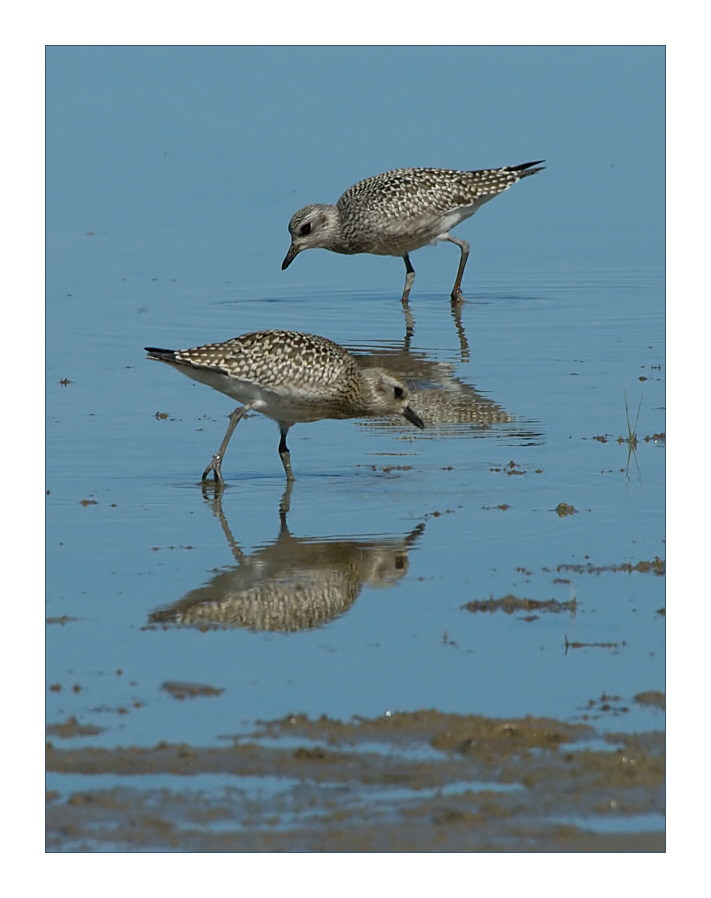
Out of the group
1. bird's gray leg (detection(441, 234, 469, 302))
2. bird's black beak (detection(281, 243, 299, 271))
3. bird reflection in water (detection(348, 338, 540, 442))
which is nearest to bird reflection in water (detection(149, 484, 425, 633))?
bird reflection in water (detection(348, 338, 540, 442))

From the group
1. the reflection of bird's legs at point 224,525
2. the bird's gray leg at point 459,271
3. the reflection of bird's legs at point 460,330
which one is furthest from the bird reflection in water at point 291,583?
the bird's gray leg at point 459,271

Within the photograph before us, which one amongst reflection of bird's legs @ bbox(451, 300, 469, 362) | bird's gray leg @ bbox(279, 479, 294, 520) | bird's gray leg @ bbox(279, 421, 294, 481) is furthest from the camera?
reflection of bird's legs @ bbox(451, 300, 469, 362)

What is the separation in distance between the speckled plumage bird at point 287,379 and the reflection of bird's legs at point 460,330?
445 cm

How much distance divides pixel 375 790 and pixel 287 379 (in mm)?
5257

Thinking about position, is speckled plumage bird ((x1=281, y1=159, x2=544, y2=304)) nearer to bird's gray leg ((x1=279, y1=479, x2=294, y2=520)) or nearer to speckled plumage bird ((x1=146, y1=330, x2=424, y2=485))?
speckled plumage bird ((x1=146, y1=330, x2=424, y2=485))

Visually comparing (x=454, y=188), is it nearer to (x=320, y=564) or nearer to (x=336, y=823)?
(x=320, y=564)

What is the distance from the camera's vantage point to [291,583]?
28.6 feet

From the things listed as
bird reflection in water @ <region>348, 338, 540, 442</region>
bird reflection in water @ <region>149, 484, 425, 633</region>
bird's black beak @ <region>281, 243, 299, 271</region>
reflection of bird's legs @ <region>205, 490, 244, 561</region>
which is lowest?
bird reflection in water @ <region>149, 484, 425, 633</region>

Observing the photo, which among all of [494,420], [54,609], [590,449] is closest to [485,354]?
[494,420]

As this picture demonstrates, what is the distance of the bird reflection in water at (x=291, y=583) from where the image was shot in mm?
8133

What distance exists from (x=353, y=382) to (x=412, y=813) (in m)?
5.76

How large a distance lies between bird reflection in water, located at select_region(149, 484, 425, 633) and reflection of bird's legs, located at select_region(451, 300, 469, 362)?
6.35 metres

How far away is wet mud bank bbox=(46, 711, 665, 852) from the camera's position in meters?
5.65

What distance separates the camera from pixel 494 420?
42.7 ft
